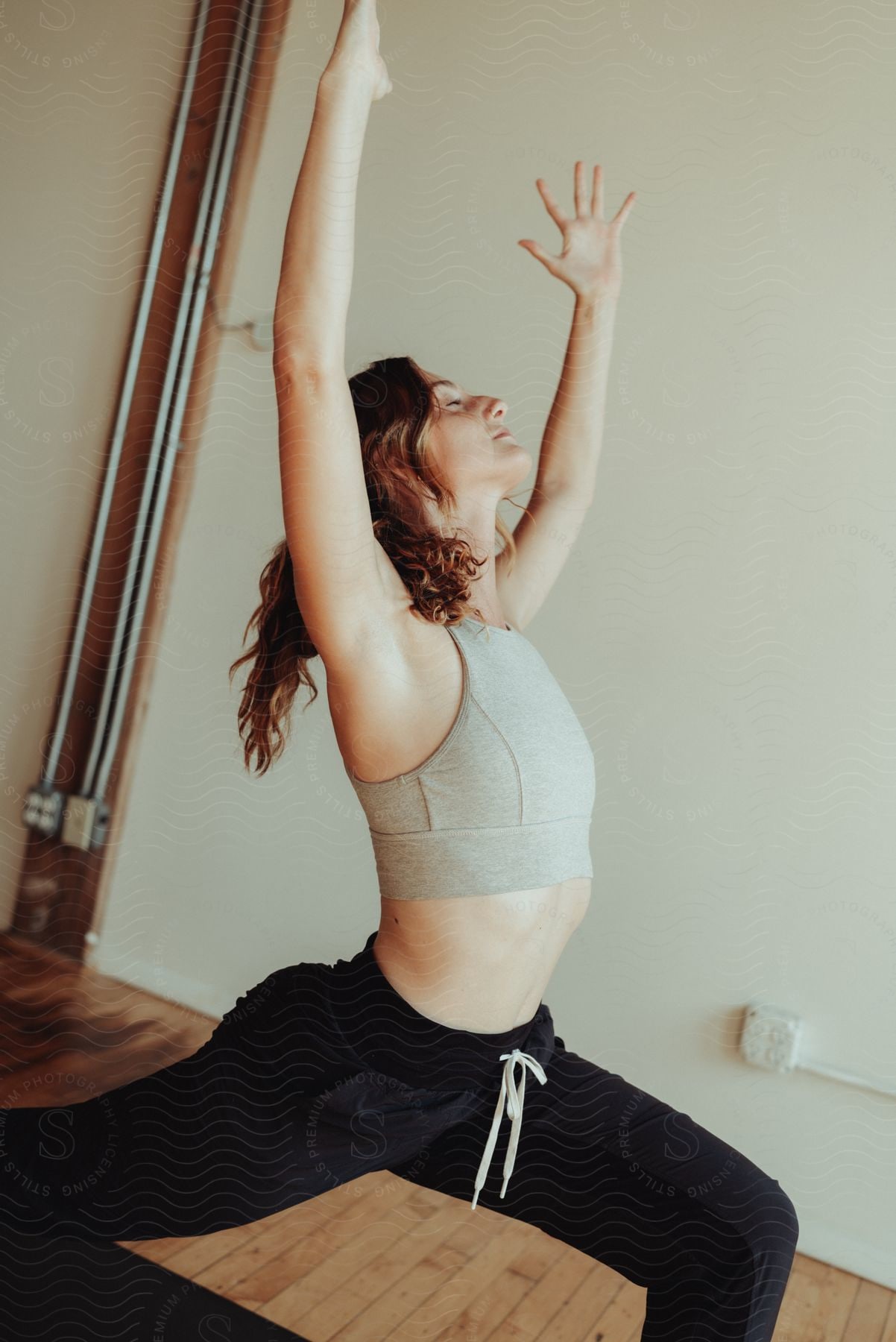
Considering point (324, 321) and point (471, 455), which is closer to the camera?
point (324, 321)

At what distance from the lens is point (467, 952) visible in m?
0.91

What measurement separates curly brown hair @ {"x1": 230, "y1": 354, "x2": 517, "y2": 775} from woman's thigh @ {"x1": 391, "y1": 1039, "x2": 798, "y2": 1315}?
402 mm

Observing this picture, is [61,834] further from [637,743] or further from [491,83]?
[491,83]

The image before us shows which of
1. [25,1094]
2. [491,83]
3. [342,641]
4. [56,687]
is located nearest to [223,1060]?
[342,641]

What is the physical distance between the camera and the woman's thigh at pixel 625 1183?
90 centimetres

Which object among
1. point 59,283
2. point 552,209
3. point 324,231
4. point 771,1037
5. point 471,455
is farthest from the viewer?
point 59,283

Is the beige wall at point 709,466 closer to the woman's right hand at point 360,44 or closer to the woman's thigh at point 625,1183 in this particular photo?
the woman's thigh at point 625,1183

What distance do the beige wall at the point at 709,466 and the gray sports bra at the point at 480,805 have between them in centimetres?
64

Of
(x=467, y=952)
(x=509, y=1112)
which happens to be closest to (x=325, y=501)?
(x=467, y=952)

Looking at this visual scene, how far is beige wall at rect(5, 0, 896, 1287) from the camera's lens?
4.79 feet

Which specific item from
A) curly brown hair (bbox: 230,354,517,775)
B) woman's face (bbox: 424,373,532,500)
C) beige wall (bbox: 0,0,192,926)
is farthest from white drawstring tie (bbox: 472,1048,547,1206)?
beige wall (bbox: 0,0,192,926)

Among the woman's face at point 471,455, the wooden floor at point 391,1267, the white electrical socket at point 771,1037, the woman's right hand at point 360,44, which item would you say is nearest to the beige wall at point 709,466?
the white electrical socket at point 771,1037

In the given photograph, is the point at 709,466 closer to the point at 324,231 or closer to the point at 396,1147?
the point at 324,231

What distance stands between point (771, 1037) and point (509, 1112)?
2.32ft
